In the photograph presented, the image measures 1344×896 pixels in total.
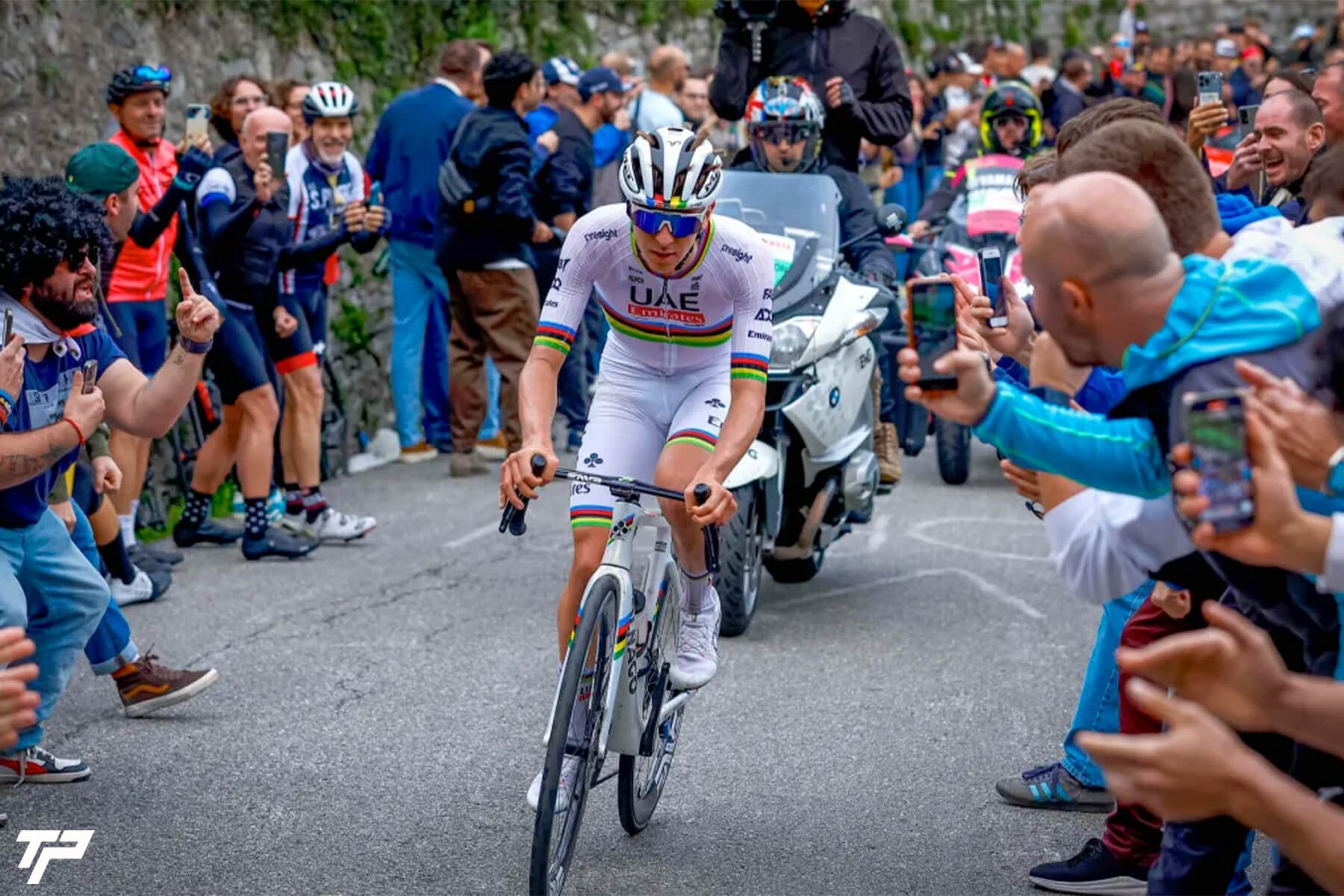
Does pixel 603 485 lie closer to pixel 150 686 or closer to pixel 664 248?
pixel 664 248

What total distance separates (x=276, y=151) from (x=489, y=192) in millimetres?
2641

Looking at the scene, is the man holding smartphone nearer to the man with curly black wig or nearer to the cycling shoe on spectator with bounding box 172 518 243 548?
the cycling shoe on spectator with bounding box 172 518 243 548

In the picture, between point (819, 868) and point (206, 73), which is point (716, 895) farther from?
point (206, 73)

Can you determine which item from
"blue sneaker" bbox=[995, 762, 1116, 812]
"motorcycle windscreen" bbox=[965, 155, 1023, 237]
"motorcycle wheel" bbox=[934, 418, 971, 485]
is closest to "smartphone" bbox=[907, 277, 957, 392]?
"blue sneaker" bbox=[995, 762, 1116, 812]

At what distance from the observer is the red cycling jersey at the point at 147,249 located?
8602mm

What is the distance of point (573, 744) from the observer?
4.53 m

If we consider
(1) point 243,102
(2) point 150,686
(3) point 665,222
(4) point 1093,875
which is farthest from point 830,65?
(4) point 1093,875

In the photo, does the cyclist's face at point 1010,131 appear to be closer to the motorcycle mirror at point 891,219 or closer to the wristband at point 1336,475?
the motorcycle mirror at point 891,219

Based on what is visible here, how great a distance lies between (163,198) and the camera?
848 centimetres

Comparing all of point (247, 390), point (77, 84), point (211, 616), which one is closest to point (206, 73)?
point (77, 84)

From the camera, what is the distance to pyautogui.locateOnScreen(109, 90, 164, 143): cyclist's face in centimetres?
868

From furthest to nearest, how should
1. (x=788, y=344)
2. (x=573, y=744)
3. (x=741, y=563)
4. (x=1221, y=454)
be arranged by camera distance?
(x=788, y=344)
(x=741, y=563)
(x=573, y=744)
(x=1221, y=454)

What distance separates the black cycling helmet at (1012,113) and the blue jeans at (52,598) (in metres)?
7.66

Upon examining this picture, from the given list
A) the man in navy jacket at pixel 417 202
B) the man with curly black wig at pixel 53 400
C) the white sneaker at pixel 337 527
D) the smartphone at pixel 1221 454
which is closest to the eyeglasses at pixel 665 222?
the man with curly black wig at pixel 53 400
